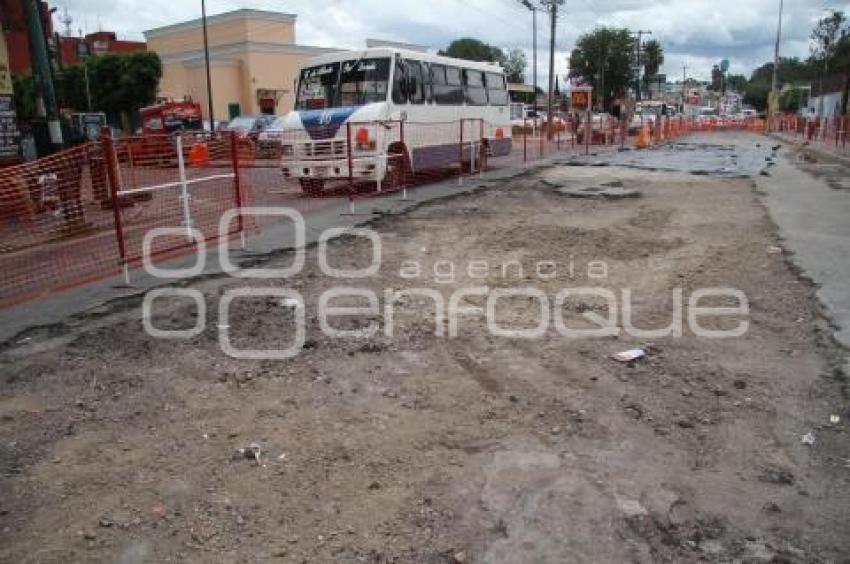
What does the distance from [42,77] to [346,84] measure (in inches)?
243

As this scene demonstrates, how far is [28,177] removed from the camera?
29.9ft

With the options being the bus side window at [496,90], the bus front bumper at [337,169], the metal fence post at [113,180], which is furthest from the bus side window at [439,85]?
the metal fence post at [113,180]

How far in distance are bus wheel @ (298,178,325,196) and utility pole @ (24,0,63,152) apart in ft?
16.3

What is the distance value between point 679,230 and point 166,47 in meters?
58.5

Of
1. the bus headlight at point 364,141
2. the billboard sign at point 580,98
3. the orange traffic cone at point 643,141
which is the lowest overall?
the orange traffic cone at point 643,141

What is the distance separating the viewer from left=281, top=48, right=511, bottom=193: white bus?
562 inches

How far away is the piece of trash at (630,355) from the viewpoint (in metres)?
5.28

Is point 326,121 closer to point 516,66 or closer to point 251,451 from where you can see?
point 251,451

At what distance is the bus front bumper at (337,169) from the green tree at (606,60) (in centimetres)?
7021

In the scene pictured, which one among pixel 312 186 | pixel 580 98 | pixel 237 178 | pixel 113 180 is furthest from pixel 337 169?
pixel 580 98

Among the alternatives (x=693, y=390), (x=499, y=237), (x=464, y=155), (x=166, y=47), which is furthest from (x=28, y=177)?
(x=166, y=47)

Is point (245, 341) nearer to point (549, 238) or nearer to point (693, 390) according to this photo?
point (693, 390)

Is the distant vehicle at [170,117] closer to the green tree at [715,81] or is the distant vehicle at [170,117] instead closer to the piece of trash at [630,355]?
the piece of trash at [630,355]

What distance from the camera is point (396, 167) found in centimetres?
1542
